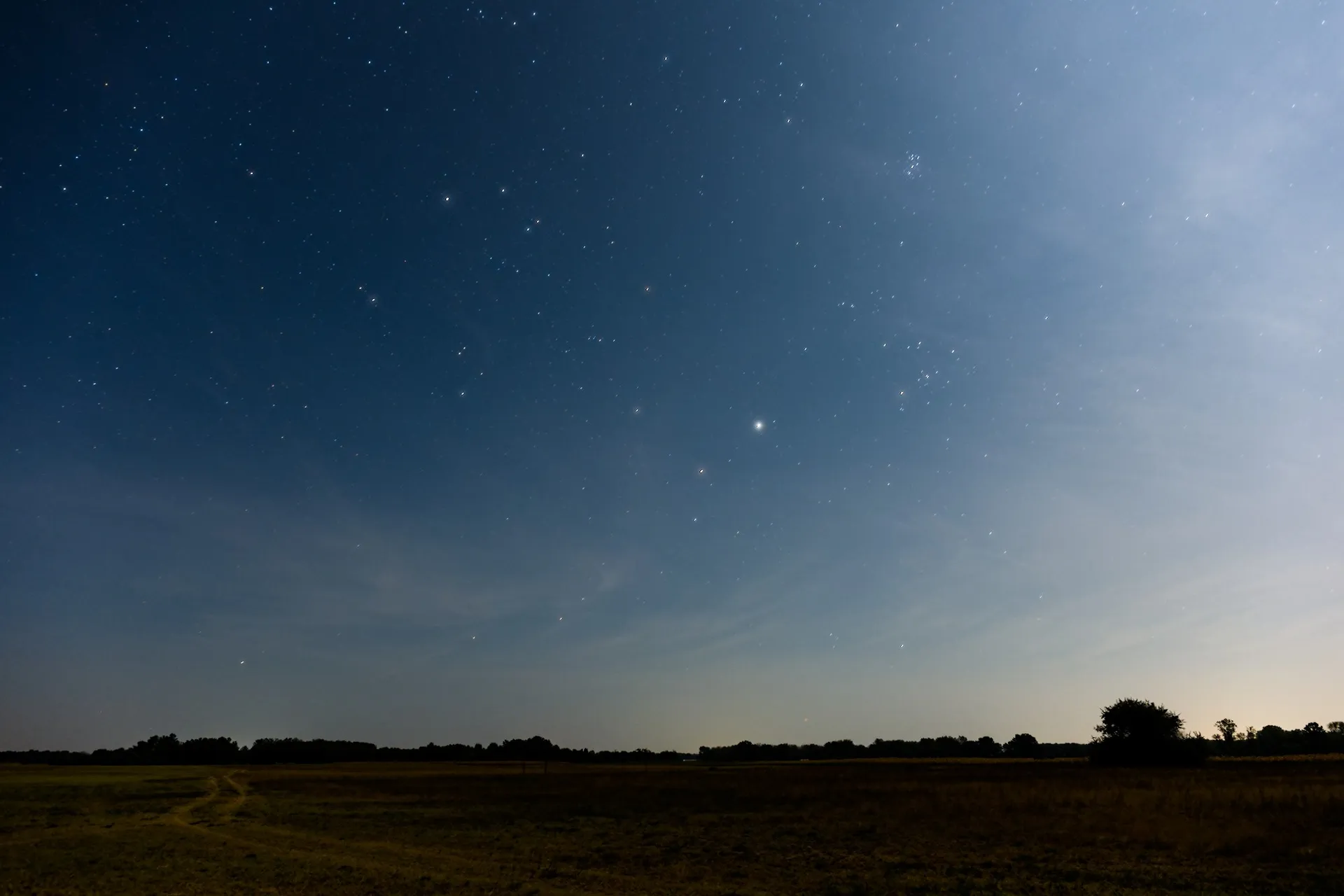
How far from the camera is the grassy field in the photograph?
54.8 feet

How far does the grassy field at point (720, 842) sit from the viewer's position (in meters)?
16.7

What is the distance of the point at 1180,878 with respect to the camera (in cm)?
1585

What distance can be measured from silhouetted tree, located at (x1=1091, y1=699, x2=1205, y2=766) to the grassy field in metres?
29.3

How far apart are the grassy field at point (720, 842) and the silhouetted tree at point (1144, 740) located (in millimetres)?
29331

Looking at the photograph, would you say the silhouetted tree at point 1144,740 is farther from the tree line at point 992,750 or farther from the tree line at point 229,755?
the tree line at point 229,755

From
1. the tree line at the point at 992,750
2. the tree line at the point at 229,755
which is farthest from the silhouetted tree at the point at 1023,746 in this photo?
the tree line at the point at 229,755

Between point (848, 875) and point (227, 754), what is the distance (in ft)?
634

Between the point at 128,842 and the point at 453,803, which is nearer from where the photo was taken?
the point at 128,842

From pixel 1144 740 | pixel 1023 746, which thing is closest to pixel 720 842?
pixel 1144 740

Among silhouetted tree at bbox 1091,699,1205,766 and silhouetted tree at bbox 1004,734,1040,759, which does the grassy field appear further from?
silhouetted tree at bbox 1004,734,1040,759

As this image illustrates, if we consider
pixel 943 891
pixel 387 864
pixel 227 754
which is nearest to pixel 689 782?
pixel 387 864

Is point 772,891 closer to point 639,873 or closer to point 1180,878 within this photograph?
point 639,873

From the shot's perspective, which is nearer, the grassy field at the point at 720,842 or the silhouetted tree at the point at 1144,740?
the grassy field at the point at 720,842

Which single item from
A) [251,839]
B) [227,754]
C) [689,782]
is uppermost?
[251,839]
